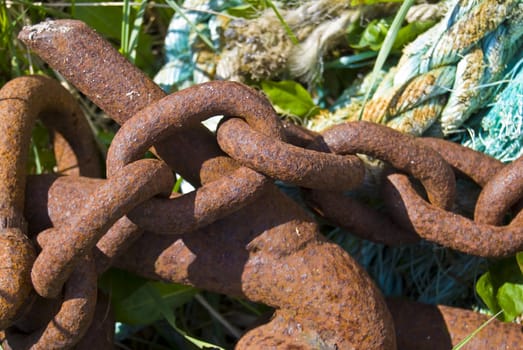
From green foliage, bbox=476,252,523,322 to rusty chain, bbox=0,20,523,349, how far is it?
8 cm

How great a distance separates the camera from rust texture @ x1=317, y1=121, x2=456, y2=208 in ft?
4.75

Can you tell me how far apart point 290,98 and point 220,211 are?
2.30 ft

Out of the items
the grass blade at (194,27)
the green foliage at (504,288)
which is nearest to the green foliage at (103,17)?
the grass blade at (194,27)

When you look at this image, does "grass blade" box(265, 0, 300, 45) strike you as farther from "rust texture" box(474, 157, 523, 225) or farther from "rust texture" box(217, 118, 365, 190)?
"rust texture" box(474, 157, 523, 225)

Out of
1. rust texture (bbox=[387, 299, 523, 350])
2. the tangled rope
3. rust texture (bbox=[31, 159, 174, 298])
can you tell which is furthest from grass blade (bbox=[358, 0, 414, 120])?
rust texture (bbox=[31, 159, 174, 298])

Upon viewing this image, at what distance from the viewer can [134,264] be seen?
1.50 metres

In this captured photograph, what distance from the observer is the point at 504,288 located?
1.68m

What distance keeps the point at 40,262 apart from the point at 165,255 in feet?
0.96

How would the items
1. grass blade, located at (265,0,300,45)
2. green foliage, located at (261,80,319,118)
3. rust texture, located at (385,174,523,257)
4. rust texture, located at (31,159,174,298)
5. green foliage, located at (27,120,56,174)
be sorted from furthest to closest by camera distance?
1. green foliage, located at (27,120,56,174)
2. green foliage, located at (261,80,319,118)
3. grass blade, located at (265,0,300,45)
4. rust texture, located at (385,174,523,257)
5. rust texture, located at (31,159,174,298)

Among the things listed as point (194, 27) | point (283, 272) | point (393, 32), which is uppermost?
point (393, 32)

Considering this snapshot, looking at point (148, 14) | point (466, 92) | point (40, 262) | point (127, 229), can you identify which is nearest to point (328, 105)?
point (466, 92)

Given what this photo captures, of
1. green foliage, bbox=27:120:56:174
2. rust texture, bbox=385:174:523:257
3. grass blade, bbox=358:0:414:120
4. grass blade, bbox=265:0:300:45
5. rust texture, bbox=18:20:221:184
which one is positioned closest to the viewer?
rust texture, bbox=18:20:221:184

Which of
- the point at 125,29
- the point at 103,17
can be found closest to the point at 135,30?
the point at 125,29

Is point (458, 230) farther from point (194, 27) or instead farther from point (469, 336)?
point (194, 27)
